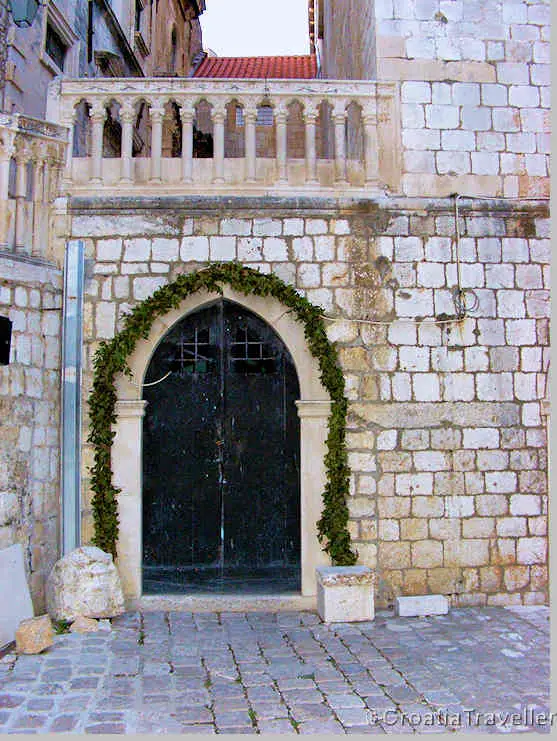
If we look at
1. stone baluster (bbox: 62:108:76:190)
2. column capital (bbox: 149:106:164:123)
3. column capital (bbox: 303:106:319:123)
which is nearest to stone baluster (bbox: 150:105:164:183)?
column capital (bbox: 149:106:164:123)

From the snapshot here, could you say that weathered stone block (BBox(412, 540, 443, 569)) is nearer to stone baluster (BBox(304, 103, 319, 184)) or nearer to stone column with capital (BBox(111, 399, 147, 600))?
stone column with capital (BBox(111, 399, 147, 600))

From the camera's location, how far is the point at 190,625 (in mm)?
5461

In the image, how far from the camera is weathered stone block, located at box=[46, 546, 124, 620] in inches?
209

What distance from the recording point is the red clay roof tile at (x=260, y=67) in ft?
51.1

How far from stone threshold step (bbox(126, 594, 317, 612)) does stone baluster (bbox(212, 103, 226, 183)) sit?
383 cm

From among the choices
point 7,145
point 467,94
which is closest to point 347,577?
point 467,94

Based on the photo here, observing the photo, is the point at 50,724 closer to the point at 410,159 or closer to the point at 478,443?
the point at 478,443

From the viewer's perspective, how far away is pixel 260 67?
16.4m

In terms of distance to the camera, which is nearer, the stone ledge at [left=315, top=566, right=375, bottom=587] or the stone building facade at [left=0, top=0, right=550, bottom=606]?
the stone ledge at [left=315, top=566, right=375, bottom=587]

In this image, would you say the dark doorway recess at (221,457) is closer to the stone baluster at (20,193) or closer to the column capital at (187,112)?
the stone baluster at (20,193)

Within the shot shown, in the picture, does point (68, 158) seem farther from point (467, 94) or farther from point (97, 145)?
point (467, 94)

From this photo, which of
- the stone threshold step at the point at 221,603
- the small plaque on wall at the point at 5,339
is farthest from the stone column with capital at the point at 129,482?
the small plaque on wall at the point at 5,339

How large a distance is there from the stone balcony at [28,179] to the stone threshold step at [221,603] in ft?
10.7

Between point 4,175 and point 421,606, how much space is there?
522 centimetres
